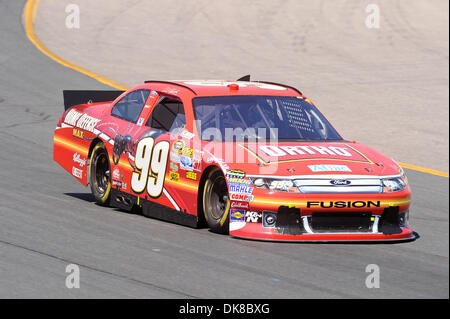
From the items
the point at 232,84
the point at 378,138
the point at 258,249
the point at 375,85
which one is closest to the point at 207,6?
the point at 375,85

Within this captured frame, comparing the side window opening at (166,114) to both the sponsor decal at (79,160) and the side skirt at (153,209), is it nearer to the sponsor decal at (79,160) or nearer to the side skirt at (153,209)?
the side skirt at (153,209)

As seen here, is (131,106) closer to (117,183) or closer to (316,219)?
(117,183)

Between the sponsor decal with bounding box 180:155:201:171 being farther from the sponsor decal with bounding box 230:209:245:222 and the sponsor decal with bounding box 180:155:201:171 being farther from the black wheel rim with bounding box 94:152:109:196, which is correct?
the black wheel rim with bounding box 94:152:109:196

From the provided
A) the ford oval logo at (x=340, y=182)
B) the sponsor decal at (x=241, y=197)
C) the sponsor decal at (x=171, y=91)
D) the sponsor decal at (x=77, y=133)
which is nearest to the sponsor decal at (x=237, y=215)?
the sponsor decal at (x=241, y=197)

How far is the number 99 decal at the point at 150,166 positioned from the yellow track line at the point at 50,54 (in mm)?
5423

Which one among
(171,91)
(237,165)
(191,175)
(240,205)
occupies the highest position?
(171,91)

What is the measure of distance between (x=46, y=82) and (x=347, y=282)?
13293 mm

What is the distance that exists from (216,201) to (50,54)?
14863 mm

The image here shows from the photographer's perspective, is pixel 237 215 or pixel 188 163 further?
pixel 188 163

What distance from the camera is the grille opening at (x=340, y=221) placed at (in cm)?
853

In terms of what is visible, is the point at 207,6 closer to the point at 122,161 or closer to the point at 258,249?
the point at 122,161

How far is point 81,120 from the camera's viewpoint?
1133 centimetres

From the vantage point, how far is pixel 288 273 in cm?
753

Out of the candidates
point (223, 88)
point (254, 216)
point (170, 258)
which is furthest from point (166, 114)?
point (170, 258)
